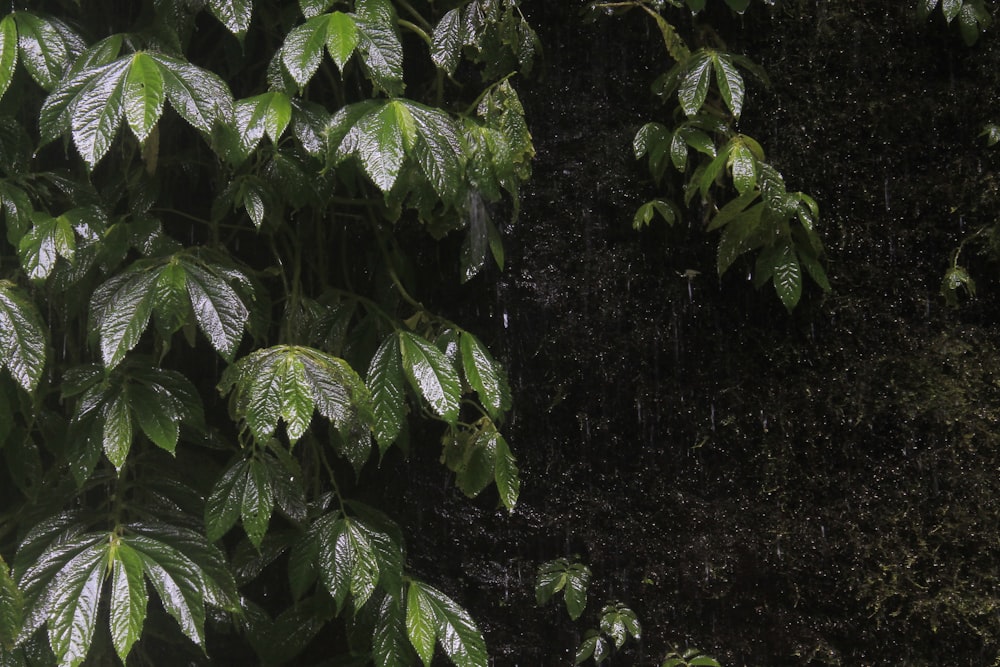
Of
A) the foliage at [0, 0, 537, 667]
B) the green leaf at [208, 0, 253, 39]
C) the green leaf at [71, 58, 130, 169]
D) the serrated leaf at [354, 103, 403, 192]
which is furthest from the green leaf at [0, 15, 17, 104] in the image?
the serrated leaf at [354, 103, 403, 192]

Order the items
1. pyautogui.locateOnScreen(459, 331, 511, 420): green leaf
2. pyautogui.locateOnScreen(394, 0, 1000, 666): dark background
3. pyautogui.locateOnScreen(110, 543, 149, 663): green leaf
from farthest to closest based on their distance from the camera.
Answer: pyautogui.locateOnScreen(394, 0, 1000, 666): dark background → pyautogui.locateOnScreen(459, 331, 511, 420): green leaf → pyautogui.locateOnScreen(110, 543, 149, 663): green leaf

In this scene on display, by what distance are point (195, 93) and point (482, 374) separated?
1.86 feet

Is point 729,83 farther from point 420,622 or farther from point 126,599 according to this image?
point 126,599

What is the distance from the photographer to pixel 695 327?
1691 mm

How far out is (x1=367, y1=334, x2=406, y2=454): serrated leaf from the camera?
1.27 m

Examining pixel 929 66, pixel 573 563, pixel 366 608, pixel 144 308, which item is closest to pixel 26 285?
pixel 144 308

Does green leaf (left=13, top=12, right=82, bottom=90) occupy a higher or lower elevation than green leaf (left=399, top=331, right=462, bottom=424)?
higher

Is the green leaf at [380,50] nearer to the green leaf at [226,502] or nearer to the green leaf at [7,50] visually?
the green leaf at [7,50]

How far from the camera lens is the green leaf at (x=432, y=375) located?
1.26 metres

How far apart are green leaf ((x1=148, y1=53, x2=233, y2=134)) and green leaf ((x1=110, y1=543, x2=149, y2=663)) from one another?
58cm

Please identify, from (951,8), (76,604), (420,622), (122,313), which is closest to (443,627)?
(420,622)

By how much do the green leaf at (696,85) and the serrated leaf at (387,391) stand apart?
2.11ft

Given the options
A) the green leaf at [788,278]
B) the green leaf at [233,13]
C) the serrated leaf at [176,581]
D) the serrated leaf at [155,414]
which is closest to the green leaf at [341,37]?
the green leaf at [233,13]

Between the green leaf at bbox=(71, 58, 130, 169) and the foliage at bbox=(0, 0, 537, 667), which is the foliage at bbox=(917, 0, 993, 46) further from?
the green leaf at bbox=(71, 58, 130, 169)
